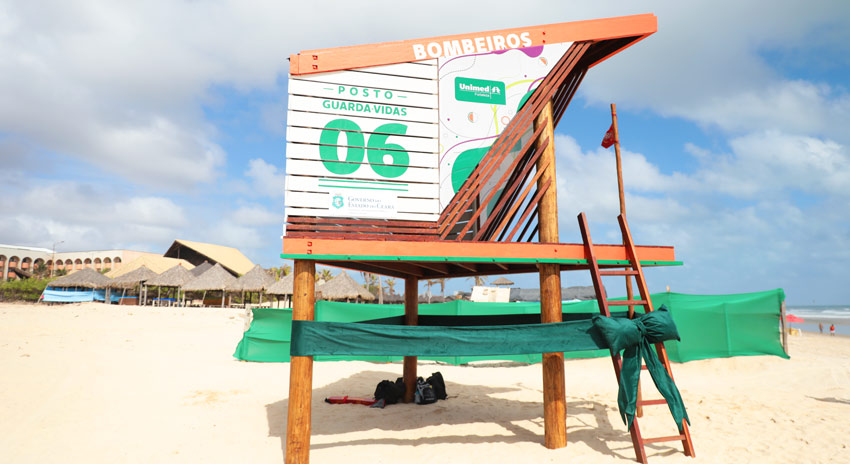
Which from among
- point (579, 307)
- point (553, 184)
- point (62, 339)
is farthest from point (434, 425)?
point (62, 339)

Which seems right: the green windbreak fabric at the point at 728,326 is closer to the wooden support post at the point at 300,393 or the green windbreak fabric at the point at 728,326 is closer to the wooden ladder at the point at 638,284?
the wooden ladder at the point at 638,284

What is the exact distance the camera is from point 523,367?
543 inches

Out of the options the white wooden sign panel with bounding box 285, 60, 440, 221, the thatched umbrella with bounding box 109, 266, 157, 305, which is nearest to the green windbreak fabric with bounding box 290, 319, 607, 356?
the white wooden sign panel with bounding box 285, 60, 440, 221

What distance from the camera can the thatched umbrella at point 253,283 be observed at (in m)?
34.5

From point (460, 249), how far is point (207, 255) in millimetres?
49000

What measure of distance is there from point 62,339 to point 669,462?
1892 cm

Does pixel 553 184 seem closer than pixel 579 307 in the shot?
Yes

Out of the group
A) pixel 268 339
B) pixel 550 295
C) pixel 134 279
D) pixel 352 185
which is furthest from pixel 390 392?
pixel 134 279

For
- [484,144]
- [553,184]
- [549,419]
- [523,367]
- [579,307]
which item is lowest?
[523,367]

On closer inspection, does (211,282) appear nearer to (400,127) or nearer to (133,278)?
(133,278)

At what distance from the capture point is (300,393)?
551cm

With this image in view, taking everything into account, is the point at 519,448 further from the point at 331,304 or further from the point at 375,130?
the point at 331,304

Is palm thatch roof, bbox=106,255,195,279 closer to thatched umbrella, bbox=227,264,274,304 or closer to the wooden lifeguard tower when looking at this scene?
thatched umbrella, bbox=227,264,274,304

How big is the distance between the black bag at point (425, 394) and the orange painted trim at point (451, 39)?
6101mm
